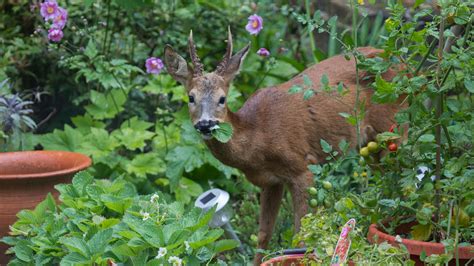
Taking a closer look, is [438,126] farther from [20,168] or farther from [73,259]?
[20,168]

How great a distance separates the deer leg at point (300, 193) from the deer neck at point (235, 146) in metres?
0.32

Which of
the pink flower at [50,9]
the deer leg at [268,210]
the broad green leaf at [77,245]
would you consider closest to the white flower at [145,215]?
the broad green leaf at [77,245]

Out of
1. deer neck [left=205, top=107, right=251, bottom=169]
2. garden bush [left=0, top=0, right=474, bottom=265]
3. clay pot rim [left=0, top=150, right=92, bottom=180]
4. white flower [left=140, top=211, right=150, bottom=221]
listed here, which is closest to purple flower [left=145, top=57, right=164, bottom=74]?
garden bush [left=0, top=0, right=474, bottom=265]

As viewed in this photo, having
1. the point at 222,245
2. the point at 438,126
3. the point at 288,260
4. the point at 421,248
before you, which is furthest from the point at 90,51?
the point at 421,248

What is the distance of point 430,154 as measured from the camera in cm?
414

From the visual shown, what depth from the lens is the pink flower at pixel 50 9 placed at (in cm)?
656

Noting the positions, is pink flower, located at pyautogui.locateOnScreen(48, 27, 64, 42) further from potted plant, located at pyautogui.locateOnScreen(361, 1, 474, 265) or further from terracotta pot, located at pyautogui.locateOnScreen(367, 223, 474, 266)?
terracotta pot, located at pyautogui.locateOnScreen(367, 223, 474, 266)

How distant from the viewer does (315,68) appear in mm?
5922

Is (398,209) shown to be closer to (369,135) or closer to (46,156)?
(369,135)

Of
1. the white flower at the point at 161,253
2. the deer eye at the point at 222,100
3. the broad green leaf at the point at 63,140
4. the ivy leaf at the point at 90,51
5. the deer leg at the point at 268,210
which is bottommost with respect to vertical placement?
the deer leg at the point at 268,210

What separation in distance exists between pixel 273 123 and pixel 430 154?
5.11 ft

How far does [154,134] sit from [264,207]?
1.47 metres

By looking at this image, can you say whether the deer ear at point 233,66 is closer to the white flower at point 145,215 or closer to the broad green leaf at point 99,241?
the white flower at point 145,215

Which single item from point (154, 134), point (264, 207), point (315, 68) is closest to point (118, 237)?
point (264, 207)
